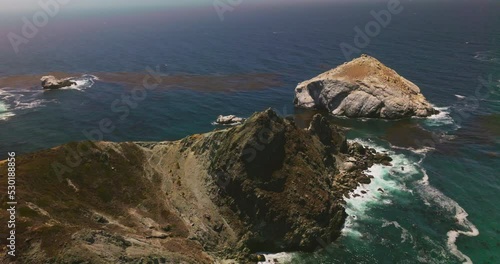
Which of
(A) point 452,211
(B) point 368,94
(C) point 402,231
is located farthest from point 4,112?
(A) point 452,211

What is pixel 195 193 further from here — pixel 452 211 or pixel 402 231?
pixel 452 211

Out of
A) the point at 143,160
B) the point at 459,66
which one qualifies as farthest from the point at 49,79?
the point at 459,66

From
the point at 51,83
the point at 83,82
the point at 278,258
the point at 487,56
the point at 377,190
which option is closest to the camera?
the point at 278,258

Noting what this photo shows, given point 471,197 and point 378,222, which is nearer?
point 378,222

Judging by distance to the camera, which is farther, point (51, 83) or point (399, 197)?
point (51, 83)

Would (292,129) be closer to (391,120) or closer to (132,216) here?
(132,216)

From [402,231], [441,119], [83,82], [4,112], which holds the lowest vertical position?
[402,231]

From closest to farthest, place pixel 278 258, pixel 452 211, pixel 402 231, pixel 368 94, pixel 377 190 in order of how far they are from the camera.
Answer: pixel 278 258, pixel 402 231, pixel 452 211, pixel 377 190, pixel 368 94
